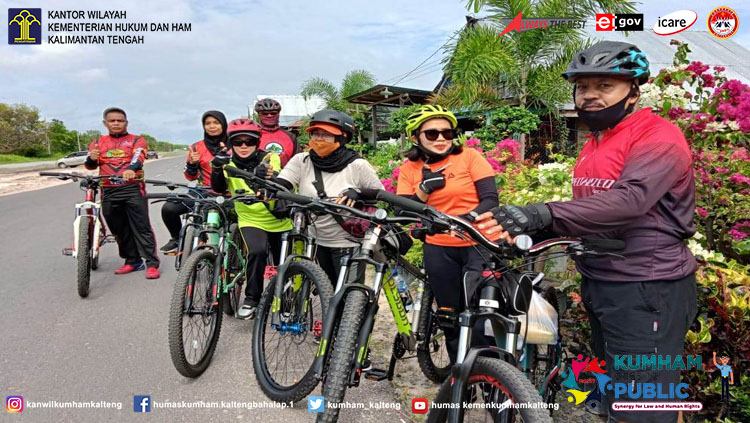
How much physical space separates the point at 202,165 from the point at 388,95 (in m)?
13.9

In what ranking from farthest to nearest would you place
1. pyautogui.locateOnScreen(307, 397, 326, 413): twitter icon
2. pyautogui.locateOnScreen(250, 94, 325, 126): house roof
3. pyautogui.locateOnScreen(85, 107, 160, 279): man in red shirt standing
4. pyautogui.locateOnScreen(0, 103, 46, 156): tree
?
pyautogui.locateOnScreen(0, 103, 46, 156): tree < pyautogui.locateOnScreen(250, 94, 325, 126): house roof < pyautogui.locateOnScreen(85, 107, 160, 279): man in red shirt standing < pyautogui.locateOnScreen(307, 397, 326, 413): twitter icon

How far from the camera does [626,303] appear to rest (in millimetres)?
1993

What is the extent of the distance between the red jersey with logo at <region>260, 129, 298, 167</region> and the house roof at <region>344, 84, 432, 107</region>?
40.5 feet

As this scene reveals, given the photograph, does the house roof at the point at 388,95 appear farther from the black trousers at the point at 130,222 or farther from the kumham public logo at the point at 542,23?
the black trousers at the point at 130,222

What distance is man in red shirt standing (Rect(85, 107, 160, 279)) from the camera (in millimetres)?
6082

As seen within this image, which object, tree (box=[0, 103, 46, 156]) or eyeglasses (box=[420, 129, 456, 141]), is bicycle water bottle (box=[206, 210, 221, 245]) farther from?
tree (box=[0, 103, 46, 156])

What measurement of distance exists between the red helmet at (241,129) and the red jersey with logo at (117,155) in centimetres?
220

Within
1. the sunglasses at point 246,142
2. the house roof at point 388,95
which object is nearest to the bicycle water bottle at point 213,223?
the sunglasses at point 246,142

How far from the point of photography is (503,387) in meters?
1.79

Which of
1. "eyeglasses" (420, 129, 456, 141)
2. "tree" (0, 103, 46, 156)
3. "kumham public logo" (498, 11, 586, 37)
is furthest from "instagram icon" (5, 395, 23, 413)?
"tree" (0, 103, 46, 156)

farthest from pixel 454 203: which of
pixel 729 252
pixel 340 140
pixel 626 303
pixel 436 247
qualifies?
pixel 729 252

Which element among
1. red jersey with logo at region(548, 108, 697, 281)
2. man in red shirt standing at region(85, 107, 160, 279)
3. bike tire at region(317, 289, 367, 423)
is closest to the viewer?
red jersey with logo at region(548, 108, 697, 281)

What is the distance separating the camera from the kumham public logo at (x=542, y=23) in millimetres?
12062

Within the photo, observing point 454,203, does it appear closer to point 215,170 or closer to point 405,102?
point 215,170
